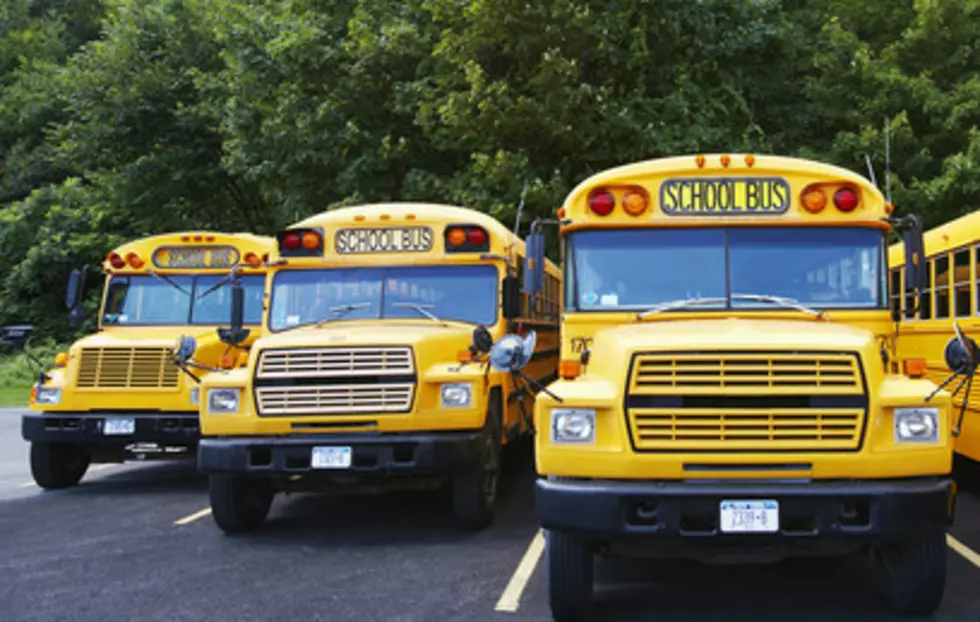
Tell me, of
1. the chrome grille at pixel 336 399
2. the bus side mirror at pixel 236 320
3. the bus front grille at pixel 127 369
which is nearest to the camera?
the chrome grille at pixel 336 399

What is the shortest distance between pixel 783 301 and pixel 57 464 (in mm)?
7326

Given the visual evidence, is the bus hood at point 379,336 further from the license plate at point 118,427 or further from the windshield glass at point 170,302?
the windshield glass at point 170,302

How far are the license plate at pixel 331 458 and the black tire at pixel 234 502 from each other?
32.4 inches

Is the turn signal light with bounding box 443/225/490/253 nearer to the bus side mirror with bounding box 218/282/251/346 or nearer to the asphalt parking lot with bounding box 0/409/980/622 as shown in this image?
the bus side mirror with bounding box 218/282/251/346

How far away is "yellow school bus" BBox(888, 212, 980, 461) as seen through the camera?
25.2 feet

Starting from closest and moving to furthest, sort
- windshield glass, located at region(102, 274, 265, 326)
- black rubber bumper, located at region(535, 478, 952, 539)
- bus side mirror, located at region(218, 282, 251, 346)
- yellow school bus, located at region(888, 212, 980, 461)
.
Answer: black rubber bumper, located at region(535, 478, 952, 539), yellow school bus, located at region(888, 212, 980, 461), bus side mirror, located at region(218, 282, 251, 346), windshield glass, located at region(102, 274, 265, 326)

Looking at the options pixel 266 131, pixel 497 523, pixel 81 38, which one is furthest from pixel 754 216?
pixel 81 38

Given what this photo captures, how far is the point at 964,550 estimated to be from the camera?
20.8ft

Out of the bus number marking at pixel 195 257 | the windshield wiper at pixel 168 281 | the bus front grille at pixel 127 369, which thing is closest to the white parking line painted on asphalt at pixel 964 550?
the bus front grille at pixel 127 369

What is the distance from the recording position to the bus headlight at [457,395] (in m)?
6.81

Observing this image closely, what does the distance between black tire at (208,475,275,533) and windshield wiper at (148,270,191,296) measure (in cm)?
355

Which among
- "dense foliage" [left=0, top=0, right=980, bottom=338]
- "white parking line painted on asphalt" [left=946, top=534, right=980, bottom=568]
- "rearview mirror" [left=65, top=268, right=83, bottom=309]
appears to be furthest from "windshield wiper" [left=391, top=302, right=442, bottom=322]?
"dense foliage" [left=0, top=0, right=980, bottom=338]

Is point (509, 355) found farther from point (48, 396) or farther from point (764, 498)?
point (48, 396)

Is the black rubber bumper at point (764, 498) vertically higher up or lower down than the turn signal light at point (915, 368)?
lower down
